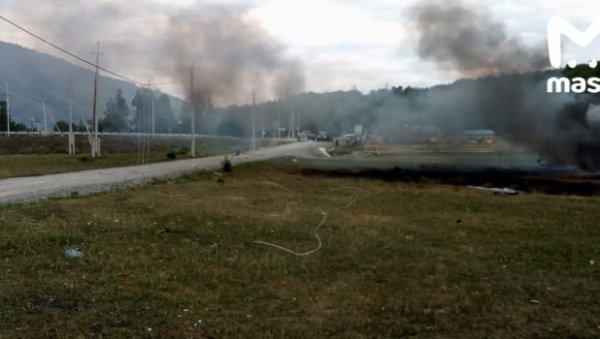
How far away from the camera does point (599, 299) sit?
24.3 ft

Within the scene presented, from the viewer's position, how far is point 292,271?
866cm

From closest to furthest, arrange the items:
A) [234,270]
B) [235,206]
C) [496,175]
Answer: [234,270]
[235,206]
[496,175]

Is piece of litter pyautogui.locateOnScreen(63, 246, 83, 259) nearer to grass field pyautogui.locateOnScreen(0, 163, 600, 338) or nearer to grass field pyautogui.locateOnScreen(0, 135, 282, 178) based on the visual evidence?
grass field pyautogui.locateOnScreen(0, 163, 600, 338)

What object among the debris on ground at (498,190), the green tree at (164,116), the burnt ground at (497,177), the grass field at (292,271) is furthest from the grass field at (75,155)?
the debris on ground at (498,190)

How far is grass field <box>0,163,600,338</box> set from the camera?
6.25m

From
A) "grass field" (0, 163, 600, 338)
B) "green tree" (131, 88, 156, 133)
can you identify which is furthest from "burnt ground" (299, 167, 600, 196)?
"green tree" (131, 88, 156, 133)

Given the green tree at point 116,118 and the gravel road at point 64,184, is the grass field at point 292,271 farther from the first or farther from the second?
the green tree at point 116,118

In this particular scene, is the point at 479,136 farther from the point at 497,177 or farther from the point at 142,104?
the point at 142,104

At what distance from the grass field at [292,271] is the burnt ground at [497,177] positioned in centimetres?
752

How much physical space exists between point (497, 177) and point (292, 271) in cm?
2057

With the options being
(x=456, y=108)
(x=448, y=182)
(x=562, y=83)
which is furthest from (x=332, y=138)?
(x=448, y=182)

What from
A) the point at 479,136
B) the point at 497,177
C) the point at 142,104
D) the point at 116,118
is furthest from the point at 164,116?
the point at 497,177

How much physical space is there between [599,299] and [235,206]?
403 inches

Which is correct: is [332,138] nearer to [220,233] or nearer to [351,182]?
[351,182]
